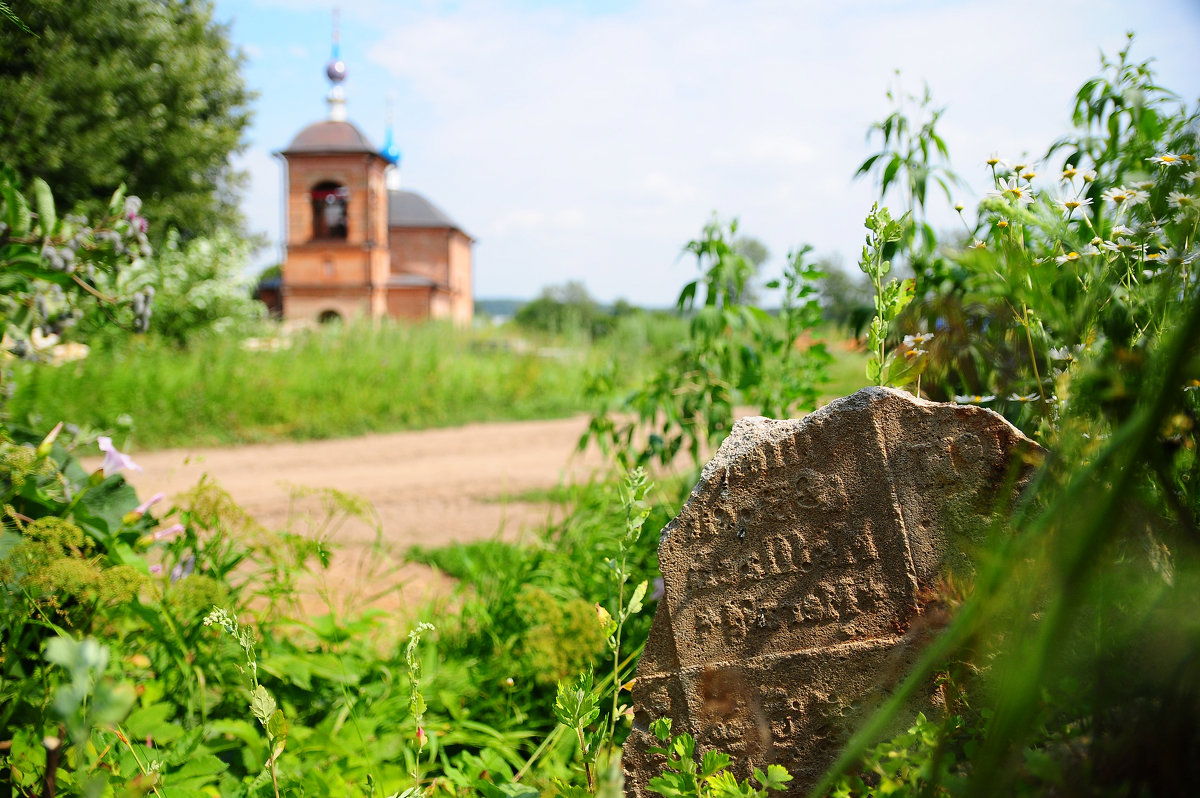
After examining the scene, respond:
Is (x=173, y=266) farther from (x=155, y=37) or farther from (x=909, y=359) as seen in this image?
(x=909, y=359)

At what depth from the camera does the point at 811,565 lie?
1.45 meters

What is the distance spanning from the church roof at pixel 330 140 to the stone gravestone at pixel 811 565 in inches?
1049

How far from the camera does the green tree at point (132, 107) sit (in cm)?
343

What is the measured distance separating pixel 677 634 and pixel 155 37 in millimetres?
12387

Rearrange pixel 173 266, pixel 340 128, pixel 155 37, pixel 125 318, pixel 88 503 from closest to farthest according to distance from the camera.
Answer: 1. pixel 88 503
2. pixel 125 318
3. pixel 155 37
4. pixel 173 266
5. pixel 340 128

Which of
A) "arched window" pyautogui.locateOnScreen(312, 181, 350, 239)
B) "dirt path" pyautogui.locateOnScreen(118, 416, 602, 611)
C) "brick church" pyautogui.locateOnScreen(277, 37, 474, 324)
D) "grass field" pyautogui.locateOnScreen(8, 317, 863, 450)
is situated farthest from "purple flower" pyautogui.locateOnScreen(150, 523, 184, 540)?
"arched window" pyautogui.locateOnScreen(312, 181, 350, 239)

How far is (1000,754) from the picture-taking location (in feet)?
1.74

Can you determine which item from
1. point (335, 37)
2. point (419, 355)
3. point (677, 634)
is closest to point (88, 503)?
point (677, 634)

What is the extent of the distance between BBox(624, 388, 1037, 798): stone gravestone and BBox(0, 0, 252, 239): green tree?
2005mm

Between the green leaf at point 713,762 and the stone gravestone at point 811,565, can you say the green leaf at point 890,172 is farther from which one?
the green leaf at point 713,762

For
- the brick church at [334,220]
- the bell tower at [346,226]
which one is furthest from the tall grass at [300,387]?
the bell tower at [346,226]

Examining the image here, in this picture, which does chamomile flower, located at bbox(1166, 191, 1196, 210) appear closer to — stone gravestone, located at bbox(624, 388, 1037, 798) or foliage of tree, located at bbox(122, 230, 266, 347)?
stone gravestone, located at bbox(624, 388, 1037, 798)

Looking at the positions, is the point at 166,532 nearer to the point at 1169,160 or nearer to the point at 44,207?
the point at 44,207

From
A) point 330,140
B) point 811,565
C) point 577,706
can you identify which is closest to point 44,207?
point 577,706
